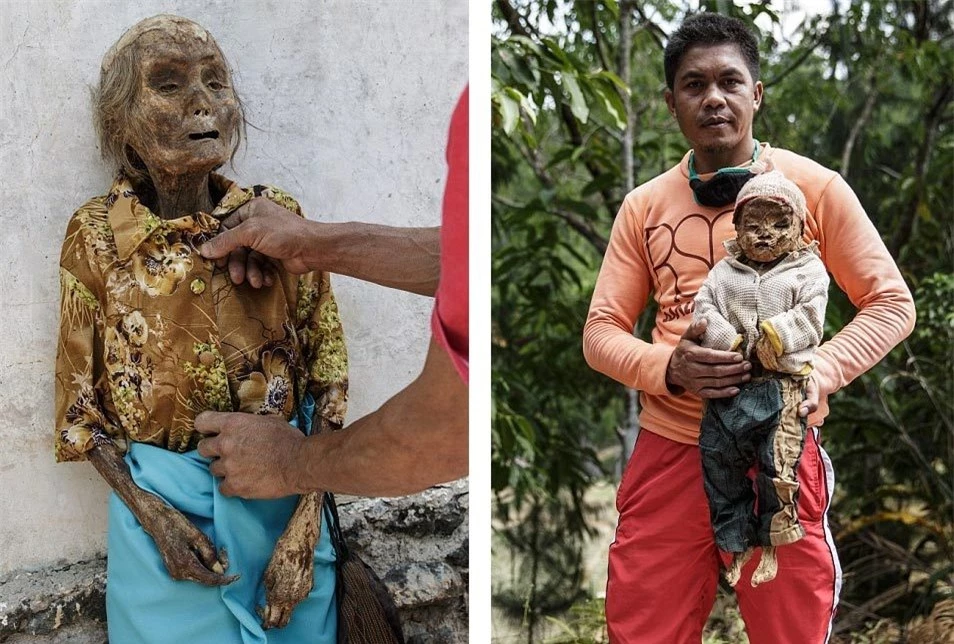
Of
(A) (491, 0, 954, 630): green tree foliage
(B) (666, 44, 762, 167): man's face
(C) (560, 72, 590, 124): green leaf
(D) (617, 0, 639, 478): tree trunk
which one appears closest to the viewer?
(B) (666, 44, 762, 167): man's face

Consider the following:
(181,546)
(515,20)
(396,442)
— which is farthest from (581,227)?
(181,546)

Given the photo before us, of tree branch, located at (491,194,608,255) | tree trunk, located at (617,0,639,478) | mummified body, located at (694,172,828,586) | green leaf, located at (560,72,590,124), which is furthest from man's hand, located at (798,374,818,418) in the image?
tree branch, located at (491,194,608,255)

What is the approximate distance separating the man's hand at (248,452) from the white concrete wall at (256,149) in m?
0.15

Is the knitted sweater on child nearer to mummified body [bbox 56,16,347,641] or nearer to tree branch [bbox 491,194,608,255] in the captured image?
mummified body [bbox 56,16,347,641]

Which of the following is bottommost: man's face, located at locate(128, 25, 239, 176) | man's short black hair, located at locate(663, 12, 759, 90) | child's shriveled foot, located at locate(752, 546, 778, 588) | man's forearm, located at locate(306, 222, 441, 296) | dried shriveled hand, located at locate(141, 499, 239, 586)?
child's shriveled foot, located at locate(752, 546, 778, 588)

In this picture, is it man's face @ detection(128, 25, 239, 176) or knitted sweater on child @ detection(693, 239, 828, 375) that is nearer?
man's face @ detection(128, 25, 239, 176)

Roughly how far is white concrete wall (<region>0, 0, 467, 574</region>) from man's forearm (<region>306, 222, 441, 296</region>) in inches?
1.4

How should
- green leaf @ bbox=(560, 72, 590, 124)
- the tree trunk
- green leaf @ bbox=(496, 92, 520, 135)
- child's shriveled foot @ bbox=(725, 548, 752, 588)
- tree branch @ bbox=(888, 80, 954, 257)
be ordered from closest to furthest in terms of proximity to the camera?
child's shriveled foot @ bbox=(725, 548, 752, 588)
green leaf @ bbox=(496, 92, 520, 135)
green leaf @ bbox=(560, 72, 590, 124)
the tree trunk
tree branch @ bbox=(888, 80, 954, 257)

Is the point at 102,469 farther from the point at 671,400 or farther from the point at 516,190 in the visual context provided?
the point at 516,190

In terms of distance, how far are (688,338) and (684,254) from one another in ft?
0.51

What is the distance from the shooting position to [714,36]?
160 centimetres

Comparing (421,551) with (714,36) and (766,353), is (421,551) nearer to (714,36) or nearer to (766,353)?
(766,353)

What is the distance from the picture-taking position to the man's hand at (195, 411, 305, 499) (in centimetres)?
136

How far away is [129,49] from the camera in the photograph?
131 cm
